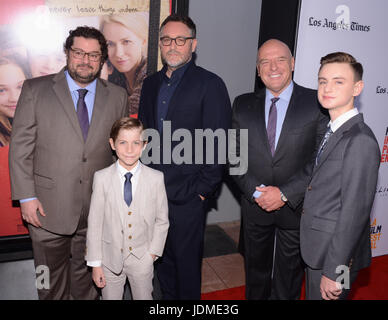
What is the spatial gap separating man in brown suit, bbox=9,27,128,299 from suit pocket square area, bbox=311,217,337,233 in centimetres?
155

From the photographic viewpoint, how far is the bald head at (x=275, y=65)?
2414 mm

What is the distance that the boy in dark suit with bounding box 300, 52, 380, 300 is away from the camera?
5.94ft

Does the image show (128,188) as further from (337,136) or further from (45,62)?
(45,62)

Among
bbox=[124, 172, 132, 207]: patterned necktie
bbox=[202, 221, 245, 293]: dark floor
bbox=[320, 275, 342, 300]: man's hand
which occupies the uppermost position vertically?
bbox=[124, 172, 132, 207]: patterned necktie

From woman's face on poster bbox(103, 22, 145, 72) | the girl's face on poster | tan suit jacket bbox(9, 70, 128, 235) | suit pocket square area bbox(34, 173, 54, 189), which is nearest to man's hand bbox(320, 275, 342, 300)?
tan suit jacket bbox(9, 70, 128, 235)

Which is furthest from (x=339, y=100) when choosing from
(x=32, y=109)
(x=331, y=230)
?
(x=32, y=109)

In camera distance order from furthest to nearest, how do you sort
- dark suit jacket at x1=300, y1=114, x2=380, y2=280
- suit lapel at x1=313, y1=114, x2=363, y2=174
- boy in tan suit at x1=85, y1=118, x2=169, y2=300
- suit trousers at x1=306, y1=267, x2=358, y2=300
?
1. boy in tan suit at x1=85, y1=118, x2=169, y2=300
2. suit trousers at x1=306, y1=267, x2=358, y2=300
3. suit lapel at x1=313, y1=114, x2=363, y2=174
4. dark suit jacket at x1=300, y1=114, x2=380, y2=280

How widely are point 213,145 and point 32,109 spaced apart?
1336mm

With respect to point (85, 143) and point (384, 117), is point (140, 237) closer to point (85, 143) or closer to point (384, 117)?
point (85, 143)

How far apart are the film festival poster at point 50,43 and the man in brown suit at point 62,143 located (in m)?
0.89

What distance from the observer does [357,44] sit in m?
3.28

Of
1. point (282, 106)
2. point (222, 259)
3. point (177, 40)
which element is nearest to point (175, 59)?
point (177, 40)

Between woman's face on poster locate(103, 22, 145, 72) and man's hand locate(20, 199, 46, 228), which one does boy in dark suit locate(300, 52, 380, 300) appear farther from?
woman's face on poster locate(103, 22, 145, 72)

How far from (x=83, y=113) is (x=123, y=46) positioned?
126 cm
